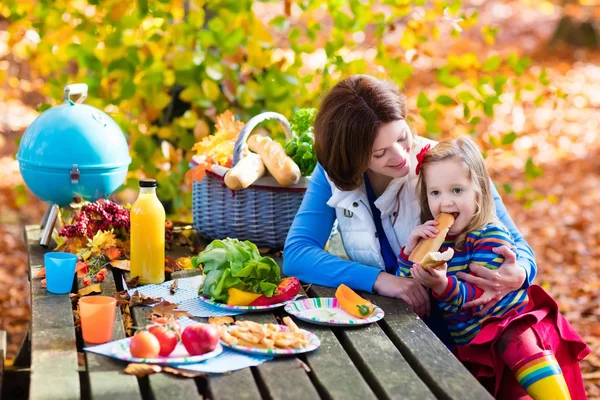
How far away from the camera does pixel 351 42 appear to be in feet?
12.9

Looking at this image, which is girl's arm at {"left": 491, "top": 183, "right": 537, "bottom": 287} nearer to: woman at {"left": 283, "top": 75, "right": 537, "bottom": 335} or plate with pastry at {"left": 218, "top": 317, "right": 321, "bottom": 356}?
Answer: woman at {"left": 283, "top": 75, "right": 537, "bottom": 335}

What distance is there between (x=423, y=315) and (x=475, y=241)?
A: 0.94 ft

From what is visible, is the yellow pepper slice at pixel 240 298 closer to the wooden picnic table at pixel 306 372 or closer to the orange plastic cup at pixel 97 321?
the wooden picnic table at pixel 306 372

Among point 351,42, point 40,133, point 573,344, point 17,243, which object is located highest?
point 351,42

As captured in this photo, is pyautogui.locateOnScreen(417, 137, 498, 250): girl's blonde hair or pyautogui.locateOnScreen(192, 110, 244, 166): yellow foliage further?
pyautogui.locateOnScreen(192, 110, 244, 166): yellow foliage

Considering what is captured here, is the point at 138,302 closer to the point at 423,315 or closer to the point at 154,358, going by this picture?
the point at 154,358

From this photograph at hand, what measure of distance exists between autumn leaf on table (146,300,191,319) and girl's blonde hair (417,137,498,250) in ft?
2.89

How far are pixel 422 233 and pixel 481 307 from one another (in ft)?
0.98

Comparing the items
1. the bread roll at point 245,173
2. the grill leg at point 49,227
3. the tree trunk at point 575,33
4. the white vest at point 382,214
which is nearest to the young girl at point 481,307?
the white vest at point 382,214

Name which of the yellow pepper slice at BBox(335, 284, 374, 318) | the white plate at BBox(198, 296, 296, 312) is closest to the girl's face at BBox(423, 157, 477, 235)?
the yellow pepper slice at BBox(335, 284, 374, 318)

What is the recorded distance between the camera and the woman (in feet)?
8.43

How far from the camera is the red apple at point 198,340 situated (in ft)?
6.55

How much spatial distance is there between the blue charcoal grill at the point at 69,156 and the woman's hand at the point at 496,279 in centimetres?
147

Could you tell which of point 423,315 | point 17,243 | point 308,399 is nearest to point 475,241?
point 423,315
